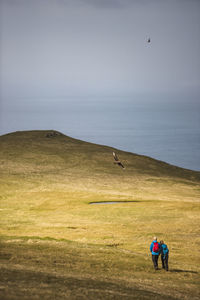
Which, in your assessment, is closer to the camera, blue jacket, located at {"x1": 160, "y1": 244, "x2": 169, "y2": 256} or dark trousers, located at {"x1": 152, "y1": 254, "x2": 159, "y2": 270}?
blue jacket, located at {"x1": 160, "y1": 244, "x2": 169, "y2": 256}

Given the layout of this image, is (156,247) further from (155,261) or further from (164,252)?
(155,261)

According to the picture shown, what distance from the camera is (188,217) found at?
65375 mm

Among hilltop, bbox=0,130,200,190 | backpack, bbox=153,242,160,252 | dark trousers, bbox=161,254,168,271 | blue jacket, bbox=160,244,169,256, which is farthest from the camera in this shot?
hilltop, bbox=0,130,200,190

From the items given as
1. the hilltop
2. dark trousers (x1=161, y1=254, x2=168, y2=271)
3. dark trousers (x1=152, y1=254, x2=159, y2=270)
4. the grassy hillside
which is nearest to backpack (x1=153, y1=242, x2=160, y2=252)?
dark trousers (x1=152, y1=254, x2=159, y2=270)

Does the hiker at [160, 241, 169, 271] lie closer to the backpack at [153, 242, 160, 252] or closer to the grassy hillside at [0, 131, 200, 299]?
the backpack at [153, 242, 160, 252]

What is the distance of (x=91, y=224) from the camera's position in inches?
2406

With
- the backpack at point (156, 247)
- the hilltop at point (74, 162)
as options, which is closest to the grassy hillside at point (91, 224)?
the hilltop at point (74, 162)

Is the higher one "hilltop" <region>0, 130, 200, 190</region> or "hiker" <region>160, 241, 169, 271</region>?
"hilltop" <region>0, 130, 200, 190</region>

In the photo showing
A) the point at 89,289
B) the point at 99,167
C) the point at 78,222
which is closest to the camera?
the point at 89,289

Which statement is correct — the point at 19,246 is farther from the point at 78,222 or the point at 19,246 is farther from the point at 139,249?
the point at 78,222

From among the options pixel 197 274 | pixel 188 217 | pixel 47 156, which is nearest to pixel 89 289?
pixel 197 274

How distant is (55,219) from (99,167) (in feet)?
175

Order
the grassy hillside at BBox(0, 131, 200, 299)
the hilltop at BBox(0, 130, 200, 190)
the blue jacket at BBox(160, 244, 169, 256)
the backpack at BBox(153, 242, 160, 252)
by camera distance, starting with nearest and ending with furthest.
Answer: the grassy hillside at BBox(0, 131, 200, 299)
the backpack at BBox(153, 242, 160, 252)
the blue jacket at BBox(160, 244, 169, 256)
the hilltop at BBox(0, 130, 200, 190)

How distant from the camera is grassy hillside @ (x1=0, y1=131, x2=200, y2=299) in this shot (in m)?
29.6
